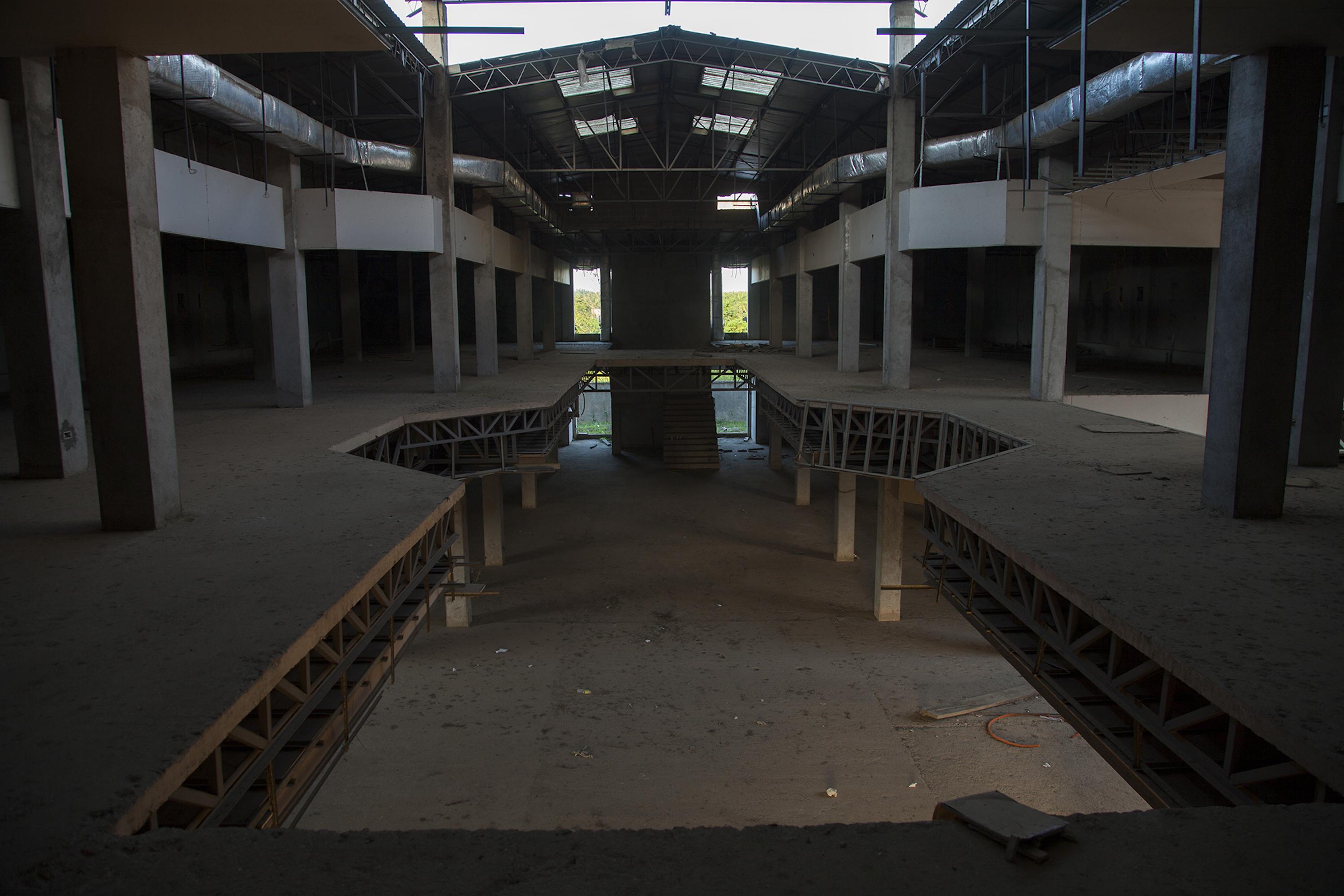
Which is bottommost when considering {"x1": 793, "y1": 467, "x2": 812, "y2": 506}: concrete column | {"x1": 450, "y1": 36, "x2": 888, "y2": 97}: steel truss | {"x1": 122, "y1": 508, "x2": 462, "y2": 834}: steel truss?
{"x1": 793, "y1": 467, "x2": 812, "y2": 506}: concrete column

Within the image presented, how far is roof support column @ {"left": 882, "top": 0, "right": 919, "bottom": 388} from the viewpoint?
17922mm

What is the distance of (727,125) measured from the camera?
26.0 meters

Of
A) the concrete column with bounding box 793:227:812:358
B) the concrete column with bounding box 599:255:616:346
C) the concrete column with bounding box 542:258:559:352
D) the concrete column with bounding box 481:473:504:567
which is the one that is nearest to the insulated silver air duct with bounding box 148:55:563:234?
the concrete column with bounding box 481:473:504:567

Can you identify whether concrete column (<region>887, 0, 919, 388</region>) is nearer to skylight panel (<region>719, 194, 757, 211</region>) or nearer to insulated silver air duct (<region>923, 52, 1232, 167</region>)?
insulated silver air duct (<region>923, 52, 1232, 167</region>)

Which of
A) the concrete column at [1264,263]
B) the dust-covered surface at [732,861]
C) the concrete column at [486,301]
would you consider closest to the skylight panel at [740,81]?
the concrete column at [486,301]

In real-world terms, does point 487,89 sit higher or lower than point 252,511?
higher

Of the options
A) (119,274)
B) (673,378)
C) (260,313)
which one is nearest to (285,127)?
(119,274)

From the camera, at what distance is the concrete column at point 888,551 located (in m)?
15.7

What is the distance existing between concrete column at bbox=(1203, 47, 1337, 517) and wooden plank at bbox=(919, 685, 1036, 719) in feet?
17.2

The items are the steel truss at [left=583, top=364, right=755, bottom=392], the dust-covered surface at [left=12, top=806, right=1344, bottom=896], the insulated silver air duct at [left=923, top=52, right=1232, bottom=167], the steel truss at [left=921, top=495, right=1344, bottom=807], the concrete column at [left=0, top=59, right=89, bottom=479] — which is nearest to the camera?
the dust-covered surface at [left=12, top=806, right=1344, bottom=896]

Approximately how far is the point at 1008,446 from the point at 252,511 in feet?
29.1

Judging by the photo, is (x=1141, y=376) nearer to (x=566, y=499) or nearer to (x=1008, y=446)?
(x=1008, y=446)

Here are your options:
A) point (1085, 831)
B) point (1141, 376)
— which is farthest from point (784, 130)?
point (1085, 831)

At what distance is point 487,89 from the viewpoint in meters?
18.2
